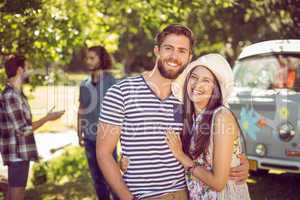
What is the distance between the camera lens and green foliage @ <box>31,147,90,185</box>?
817cm

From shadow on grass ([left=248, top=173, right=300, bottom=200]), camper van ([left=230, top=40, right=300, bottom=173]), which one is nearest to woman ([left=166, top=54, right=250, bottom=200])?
camper van ([left=230, top=40, right=300, bottom=173])

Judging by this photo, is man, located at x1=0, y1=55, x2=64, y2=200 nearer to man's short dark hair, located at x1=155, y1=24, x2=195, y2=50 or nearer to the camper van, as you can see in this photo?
man's short dark hair, located at x1=155, y1=24, x2=195, y2=50

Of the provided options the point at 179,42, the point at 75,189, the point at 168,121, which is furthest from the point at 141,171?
the point at 75,189

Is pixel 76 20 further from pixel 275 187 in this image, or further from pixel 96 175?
pixel 275 187

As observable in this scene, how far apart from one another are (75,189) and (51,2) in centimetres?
296

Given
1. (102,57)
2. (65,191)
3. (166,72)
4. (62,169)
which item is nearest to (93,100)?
(102,57)

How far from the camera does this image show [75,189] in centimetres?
731

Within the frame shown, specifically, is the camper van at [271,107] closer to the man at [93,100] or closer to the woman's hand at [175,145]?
the man at [93,100]

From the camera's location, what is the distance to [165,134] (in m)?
3.07

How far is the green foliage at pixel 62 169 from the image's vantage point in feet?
26.8

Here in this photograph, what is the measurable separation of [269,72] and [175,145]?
4.71 meters

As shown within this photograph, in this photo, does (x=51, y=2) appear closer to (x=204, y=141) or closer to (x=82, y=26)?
(x=82, y=26)

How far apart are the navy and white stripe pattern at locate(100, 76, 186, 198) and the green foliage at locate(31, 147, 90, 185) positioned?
5.12 m


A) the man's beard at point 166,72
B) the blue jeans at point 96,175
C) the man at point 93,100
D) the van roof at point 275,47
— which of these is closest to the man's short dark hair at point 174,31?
the man's beard at point 166,72
